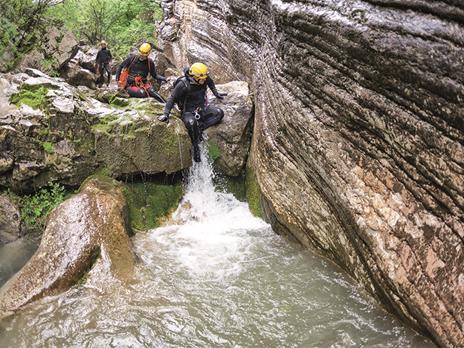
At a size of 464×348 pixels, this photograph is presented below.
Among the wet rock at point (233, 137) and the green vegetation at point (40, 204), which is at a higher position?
the wet rock at point (233, 137)

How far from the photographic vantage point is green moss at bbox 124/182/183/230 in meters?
8.85

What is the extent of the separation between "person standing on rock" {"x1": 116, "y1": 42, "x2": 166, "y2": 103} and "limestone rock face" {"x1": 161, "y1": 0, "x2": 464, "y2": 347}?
4.30 m

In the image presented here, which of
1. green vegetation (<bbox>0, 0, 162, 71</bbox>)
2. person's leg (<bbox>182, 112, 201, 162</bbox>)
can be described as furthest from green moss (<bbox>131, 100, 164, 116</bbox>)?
green vegetation (<bbox>0, 0, 162, 71</bbox>)

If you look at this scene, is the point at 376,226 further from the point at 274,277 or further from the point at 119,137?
the point at 119,137

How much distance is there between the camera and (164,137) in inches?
353

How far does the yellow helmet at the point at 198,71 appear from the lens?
358 inches

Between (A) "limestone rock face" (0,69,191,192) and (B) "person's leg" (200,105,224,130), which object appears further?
(B) "person's leg" (200,105,224,130)

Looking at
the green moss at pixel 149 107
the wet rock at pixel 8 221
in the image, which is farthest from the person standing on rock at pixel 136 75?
the wet rock at pixel 8 221

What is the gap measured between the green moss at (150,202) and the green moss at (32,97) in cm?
243

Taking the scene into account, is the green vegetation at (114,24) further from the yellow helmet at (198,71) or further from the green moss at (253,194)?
the green moss at (253,194)

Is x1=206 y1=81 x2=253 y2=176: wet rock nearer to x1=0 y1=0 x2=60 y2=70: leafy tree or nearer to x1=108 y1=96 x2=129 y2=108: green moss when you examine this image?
x1=108 y1=96 x2=129 y2=108: green moss

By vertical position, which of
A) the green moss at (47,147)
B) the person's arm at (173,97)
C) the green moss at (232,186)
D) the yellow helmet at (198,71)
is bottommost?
the green moss at (232,186)

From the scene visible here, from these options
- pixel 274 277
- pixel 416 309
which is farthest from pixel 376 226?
pixel 274 277

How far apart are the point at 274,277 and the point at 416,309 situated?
245cm
